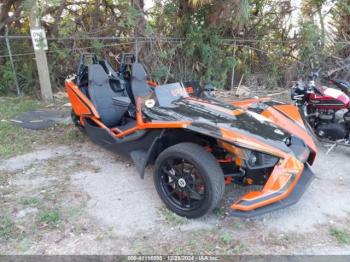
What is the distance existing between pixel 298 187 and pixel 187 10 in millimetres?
5338

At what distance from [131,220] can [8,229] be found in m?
0.98

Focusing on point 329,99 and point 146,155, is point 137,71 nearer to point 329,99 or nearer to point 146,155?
point 146,155

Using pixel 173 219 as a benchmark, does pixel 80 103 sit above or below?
above

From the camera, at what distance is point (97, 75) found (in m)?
4.46

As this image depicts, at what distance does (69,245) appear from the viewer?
2.57 m

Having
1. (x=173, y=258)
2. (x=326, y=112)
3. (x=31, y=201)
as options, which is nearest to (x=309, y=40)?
(x=326, y=112)

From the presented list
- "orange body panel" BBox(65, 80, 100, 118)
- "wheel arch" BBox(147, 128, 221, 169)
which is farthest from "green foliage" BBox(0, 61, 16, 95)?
"wheel arch" BBox(147, 128, 221, 169)

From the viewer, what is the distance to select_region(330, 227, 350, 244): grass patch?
2667 mm

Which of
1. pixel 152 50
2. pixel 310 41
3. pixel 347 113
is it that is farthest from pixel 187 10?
pixel 347 113

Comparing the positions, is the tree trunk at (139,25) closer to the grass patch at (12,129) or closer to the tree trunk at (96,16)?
the tree trunk at (96,16)

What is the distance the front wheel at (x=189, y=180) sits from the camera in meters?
→ 2.65

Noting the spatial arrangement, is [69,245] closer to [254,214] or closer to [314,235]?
[254,214]

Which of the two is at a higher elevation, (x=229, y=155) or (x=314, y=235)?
(x=229, y=155)

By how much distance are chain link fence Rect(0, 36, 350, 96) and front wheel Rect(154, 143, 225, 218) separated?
4659 mm
